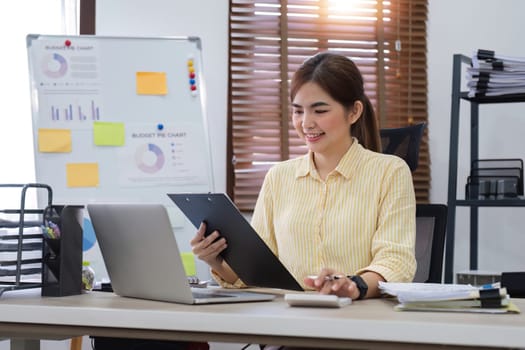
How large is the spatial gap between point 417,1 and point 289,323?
2851 millimetres

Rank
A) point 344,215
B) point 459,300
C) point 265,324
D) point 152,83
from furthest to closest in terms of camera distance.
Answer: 1. point 152,83
2. point 344,215
3. point 459,300
4. point 265,324

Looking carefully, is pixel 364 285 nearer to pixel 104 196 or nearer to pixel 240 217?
pixel 240 217

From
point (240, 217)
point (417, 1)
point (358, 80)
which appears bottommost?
point (240, 217)

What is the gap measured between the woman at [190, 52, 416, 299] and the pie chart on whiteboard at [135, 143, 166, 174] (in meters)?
1.26

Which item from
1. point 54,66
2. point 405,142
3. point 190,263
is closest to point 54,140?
point 54,66

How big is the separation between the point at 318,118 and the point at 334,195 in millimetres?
207

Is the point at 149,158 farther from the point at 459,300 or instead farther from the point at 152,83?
the point at 459,300

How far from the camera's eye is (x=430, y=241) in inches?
86.0

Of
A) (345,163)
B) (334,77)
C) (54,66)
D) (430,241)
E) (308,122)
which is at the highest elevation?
(54,66)

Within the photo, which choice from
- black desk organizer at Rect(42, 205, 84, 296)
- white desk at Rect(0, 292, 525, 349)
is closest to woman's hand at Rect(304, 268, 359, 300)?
white desk at Rect(0, 292, 525, 349)

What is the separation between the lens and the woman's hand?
1448mm

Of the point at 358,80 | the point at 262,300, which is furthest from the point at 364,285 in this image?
the point at 358,80

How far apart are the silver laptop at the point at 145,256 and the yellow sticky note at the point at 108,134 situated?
5.61 ft

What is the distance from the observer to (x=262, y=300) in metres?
1.44
